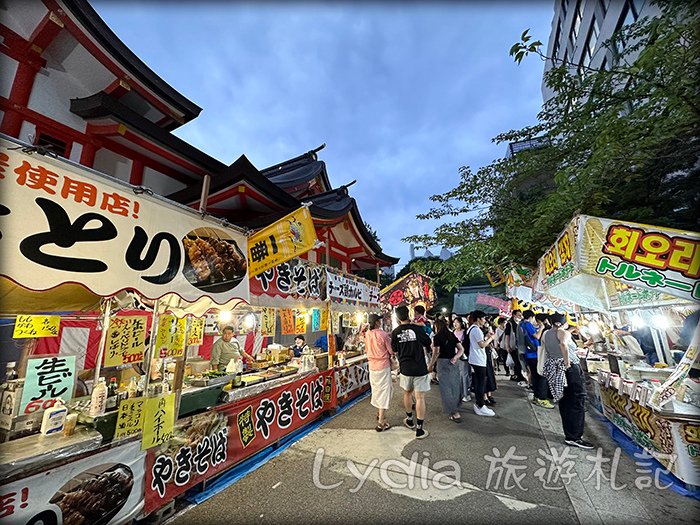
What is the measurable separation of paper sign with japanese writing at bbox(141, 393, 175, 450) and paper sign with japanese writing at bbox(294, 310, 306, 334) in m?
5.61

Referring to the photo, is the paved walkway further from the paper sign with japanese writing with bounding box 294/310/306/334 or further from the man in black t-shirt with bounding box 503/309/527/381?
the man in black t-shirt with bounding box 503/309/527/381

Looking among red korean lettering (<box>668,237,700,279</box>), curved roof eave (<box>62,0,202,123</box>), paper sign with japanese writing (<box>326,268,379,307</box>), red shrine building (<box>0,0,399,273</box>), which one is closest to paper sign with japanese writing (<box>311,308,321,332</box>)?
paper sign with japanese writing (<box>326,268,379,307</box>)

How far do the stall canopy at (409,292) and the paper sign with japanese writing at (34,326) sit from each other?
37.2 ft

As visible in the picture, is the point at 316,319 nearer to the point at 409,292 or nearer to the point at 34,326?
the point at 409,292

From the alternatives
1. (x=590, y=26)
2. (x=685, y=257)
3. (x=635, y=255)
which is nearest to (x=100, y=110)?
(x=635, y=255)

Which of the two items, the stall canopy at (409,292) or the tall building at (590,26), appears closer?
the tall building at (590,26)

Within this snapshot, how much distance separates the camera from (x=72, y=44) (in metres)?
5.06

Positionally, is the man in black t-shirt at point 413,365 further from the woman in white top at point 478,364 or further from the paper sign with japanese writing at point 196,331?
the paper sign with japanese writing at point 196,331

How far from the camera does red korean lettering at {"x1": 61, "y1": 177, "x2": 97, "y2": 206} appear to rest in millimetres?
2752

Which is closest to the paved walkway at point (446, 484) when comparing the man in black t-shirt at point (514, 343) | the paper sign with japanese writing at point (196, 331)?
the man in black t-shirt at point (514, 343)

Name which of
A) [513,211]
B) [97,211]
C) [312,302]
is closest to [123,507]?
[97,211]

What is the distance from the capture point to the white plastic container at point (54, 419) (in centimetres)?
306

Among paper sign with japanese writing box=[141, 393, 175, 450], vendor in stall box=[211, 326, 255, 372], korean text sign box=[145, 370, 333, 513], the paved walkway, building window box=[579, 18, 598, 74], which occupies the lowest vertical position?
the paved walkway

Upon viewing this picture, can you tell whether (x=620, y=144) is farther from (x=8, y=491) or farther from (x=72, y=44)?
(x=72, y=44)
